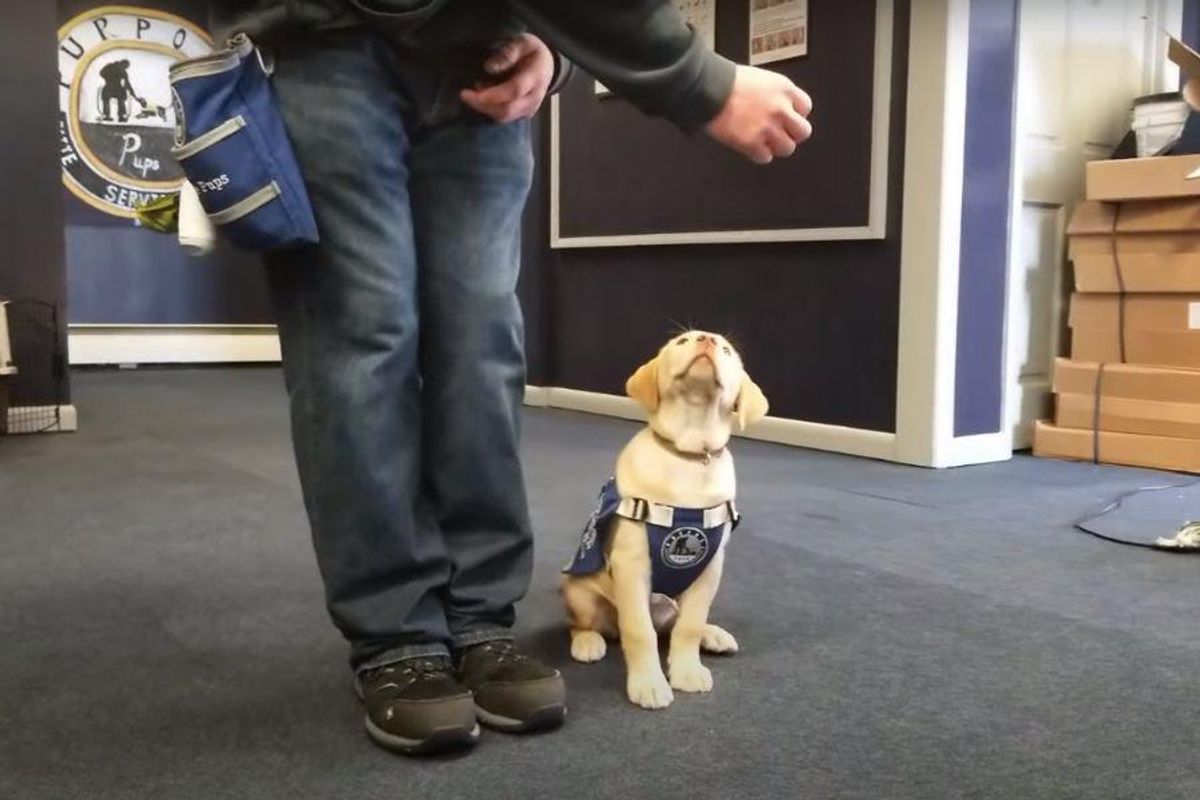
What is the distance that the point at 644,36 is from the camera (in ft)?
3.05

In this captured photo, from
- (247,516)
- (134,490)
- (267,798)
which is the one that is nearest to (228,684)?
(267,798)

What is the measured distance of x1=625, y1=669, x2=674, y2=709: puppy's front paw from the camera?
110 cm

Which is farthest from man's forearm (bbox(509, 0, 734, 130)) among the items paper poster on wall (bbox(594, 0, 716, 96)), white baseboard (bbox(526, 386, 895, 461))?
paper poster on wall (bbox(594, 0, 716, 96))

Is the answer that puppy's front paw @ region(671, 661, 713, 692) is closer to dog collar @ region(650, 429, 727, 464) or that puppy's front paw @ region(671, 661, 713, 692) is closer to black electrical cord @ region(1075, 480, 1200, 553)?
dog collar @ region(650, 429, 727, 464)

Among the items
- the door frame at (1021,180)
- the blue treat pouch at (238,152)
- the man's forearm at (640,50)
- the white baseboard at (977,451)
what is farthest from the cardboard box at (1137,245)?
the blue treat pouch at (238,152)

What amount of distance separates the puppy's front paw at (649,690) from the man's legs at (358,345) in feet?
0.61

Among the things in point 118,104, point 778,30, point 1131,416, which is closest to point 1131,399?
point 1131,416

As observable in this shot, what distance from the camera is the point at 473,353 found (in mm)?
1093

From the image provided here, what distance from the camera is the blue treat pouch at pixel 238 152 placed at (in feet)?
2.99

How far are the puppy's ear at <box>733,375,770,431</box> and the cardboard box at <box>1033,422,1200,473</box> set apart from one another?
71.2 inches

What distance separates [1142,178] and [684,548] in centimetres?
206

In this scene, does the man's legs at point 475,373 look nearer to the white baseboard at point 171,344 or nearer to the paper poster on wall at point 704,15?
the paper poster on wall at point 704,15

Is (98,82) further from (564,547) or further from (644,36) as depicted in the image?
(644,36)

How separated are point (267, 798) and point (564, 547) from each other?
946mm
